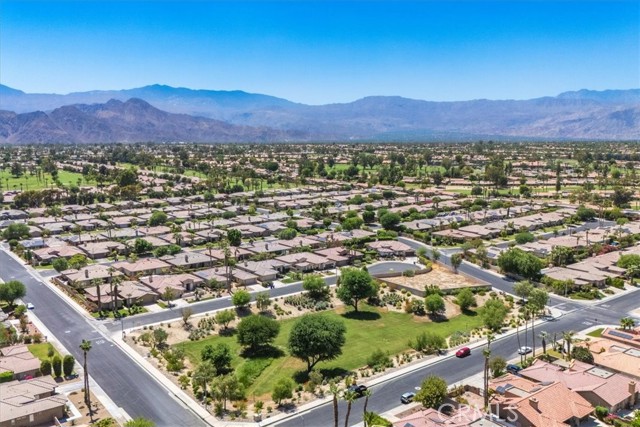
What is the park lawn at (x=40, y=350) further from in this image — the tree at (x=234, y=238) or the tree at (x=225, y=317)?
the tree at (x=234, y=238)

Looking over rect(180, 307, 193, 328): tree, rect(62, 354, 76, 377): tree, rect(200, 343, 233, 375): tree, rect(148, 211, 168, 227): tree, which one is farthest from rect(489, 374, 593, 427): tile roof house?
rect(148, 211, 168, 227): tree

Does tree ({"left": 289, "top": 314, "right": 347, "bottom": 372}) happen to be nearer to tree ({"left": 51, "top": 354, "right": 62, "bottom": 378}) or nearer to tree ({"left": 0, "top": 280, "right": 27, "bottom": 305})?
tree ({"left": 51, "top": 354, "right": 62, "bottom": 378})

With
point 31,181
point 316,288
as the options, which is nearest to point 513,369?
point 316,288

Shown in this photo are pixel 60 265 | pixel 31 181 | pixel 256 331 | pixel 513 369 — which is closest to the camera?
pixel 513 369

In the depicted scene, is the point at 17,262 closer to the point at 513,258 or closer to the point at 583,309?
the point at 513,258

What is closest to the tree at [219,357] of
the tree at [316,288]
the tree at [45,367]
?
the tree at [45,367]

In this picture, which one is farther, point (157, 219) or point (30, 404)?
point (157, 219)

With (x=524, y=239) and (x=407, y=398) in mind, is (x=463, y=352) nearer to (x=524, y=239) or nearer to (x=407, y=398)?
(x=407, y=398)

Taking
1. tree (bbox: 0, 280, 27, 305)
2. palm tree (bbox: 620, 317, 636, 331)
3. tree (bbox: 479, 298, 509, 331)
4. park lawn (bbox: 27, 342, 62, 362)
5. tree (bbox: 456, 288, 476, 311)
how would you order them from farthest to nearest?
1. tree (bbox: 456, 288, 476, 311)
2. tree (bbox: 0, 280, 27, 305)
3. tree (bbox: 479, 298, 509, 331)
4. palm tree (bbox: 620, 317, 636, 331)
5. park lawn (bbox: 27, 342, 62, 362)
